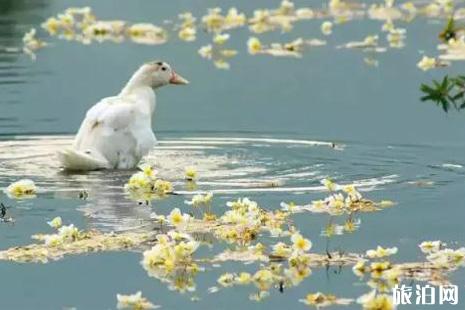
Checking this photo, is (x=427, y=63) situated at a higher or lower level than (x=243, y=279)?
higher

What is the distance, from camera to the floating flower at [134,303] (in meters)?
9.10

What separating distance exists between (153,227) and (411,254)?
185cm

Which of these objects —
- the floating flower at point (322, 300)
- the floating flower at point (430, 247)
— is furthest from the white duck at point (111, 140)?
the floating flower at point (322, 300)

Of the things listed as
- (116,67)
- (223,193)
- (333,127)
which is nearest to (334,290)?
(223,193)

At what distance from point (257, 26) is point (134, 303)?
16.1 metres

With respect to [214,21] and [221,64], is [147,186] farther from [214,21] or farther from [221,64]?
[214,21]

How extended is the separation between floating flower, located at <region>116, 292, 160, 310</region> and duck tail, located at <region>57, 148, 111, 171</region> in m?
4.53

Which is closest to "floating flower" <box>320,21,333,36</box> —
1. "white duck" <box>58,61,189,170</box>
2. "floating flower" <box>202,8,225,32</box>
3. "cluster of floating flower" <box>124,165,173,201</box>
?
"floating flower" <box>202,8,225,32</box>

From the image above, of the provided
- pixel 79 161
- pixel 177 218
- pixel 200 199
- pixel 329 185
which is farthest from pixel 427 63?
pixel 177 218

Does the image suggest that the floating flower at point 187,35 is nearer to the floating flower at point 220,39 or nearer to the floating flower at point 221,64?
the floating flower at point 220,39

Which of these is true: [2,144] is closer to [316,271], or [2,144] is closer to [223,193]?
[223,193]

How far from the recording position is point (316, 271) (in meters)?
9.95

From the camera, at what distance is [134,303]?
9.12 metres

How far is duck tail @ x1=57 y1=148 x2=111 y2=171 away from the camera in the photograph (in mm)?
13602
